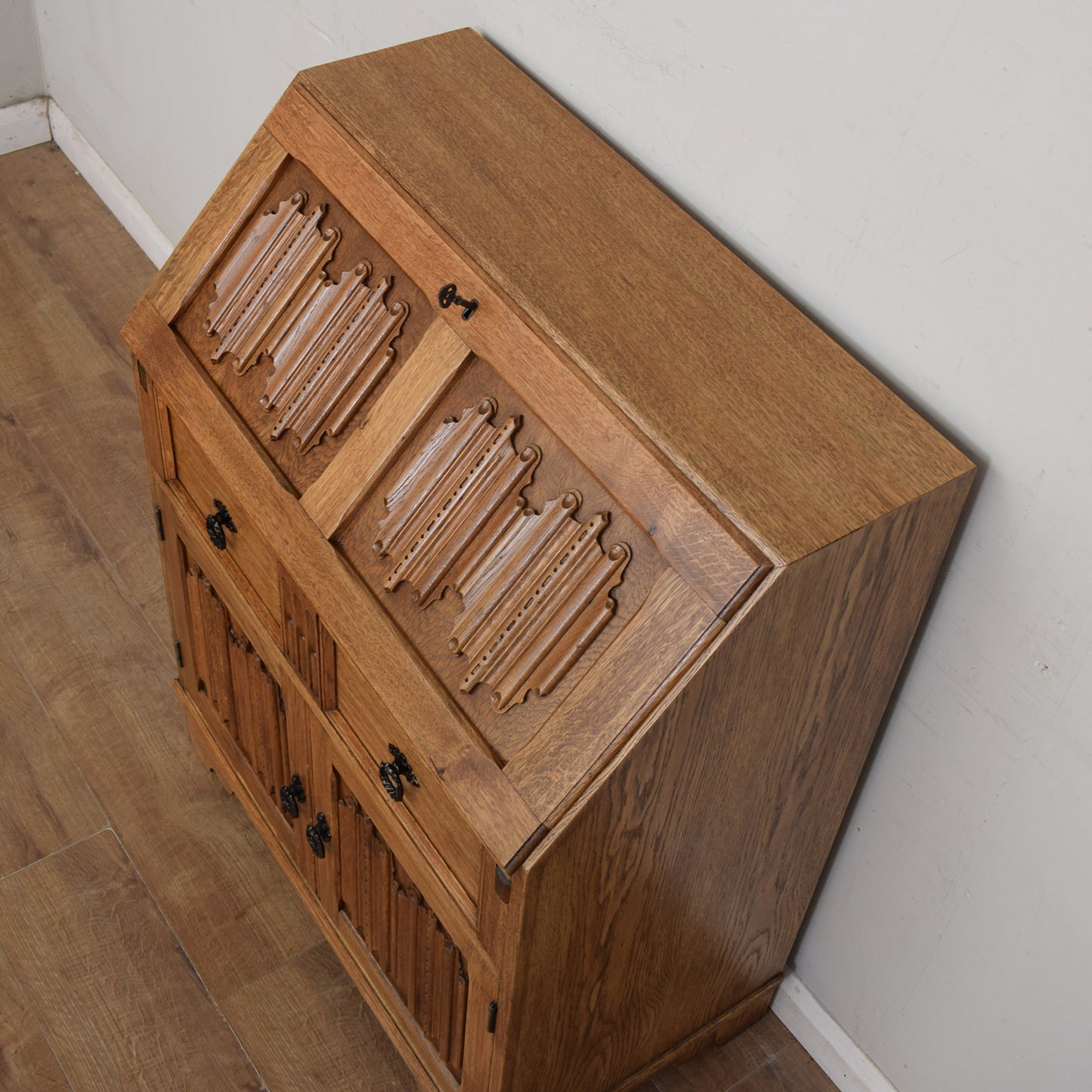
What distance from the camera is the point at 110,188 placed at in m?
3.05

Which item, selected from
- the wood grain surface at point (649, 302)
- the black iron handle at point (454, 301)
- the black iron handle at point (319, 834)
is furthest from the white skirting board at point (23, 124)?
the black iron handle at point (454, 301)

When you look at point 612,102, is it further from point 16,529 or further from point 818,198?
point 16,529

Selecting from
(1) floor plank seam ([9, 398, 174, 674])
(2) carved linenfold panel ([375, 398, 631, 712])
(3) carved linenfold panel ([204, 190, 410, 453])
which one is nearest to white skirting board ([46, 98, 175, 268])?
(1) floor plank seam ([9, 398, 174, 674])

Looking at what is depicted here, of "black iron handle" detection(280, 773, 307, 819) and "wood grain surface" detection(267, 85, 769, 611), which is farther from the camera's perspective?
"black iron handle" detection(280, 773, 307, 819)

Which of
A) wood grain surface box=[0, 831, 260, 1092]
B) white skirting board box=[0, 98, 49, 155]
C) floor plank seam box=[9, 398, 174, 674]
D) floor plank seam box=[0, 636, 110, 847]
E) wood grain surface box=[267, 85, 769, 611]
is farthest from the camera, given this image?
white skirting board box=[0, 98, 49, 155]

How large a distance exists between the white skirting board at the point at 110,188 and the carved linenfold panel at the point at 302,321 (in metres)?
1.50

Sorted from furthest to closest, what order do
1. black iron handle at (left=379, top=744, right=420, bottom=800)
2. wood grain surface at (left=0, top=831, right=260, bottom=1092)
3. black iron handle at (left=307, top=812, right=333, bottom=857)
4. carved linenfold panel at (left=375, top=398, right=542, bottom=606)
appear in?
wood grain surface at (left=0, top=831, right=260, bottom=1092) < black iron handle at (left=307, top=812, right=333, bottom=857) < black iron handle at (left=379, top=744, right=420, bottom=800) < carved linenfold panel at (left=375, top=398, right=542, bottom=606)

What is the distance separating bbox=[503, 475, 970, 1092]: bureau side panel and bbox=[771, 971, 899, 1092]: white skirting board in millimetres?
231

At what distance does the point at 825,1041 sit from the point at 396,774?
2.81 ft

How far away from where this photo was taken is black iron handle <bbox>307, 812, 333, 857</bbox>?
165 cm

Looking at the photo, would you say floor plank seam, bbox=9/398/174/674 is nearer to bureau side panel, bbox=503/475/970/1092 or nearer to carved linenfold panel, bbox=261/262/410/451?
carved linenfold panel, bbox=261/262/410/451

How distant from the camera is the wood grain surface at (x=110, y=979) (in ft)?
5.75

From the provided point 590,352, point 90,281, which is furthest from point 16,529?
point 590,352

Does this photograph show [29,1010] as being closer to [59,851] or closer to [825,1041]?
[59,851]
